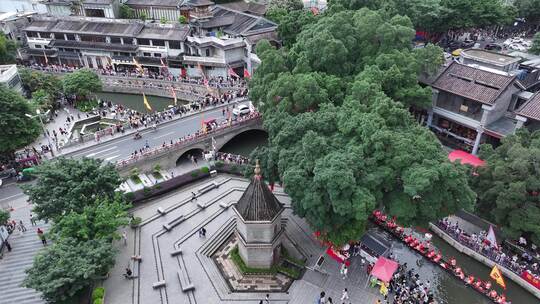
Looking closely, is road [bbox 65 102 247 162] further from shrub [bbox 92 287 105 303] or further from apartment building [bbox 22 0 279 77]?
shrub [bbox 92 287 105 303]

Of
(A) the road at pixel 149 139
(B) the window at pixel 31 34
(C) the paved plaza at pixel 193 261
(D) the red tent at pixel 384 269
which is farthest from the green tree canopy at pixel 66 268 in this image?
(B) the window at pixel 31 34

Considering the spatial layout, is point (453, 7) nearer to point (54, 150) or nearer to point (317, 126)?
point (317, 126)

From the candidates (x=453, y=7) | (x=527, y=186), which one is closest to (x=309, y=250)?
(x=527, y=186)

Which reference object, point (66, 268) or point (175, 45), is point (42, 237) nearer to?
point (66, 268)

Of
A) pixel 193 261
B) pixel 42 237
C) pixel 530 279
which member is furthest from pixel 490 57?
pixel 42 237

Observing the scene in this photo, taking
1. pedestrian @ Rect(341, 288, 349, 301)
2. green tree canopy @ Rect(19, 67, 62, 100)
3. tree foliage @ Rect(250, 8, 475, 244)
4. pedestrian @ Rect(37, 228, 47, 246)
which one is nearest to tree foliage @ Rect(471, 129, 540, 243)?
tree foliage @ Rect(250, 8, 475, 244)

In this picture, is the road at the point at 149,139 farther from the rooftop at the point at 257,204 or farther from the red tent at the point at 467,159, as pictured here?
the red tent at the point at 467,159
